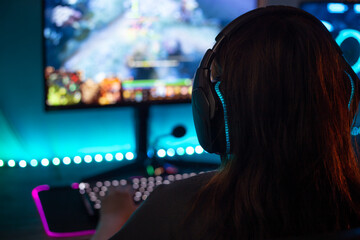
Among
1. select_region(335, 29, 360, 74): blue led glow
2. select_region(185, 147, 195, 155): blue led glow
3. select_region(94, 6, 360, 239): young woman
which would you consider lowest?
select_region(185, 147, 195, 155): blue led glow

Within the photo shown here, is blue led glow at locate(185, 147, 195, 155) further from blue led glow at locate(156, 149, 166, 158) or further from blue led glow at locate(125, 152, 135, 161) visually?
blue led glow at locate(125, 152, 135, 161)

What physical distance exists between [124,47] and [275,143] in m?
0.80

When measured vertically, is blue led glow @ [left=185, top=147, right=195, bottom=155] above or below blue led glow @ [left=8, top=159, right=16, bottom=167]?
below

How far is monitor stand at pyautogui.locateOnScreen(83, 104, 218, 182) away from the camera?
4.17 feet

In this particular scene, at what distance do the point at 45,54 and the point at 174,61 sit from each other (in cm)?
37

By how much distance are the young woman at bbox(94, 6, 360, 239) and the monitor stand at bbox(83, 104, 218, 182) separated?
2.24 ft

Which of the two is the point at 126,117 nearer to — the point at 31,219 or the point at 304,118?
the point at 31,219

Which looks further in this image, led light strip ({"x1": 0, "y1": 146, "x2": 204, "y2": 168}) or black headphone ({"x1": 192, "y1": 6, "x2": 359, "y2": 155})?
led light strip ({"x1": 0, "y1": 146, "x2": 204, "y2": 168})

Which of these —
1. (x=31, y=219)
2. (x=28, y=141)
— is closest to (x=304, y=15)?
(x=31, y=219)

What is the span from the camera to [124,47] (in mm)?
1264

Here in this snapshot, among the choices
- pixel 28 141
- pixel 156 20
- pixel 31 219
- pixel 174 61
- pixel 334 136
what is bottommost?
pixel 31 219

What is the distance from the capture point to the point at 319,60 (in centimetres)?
53

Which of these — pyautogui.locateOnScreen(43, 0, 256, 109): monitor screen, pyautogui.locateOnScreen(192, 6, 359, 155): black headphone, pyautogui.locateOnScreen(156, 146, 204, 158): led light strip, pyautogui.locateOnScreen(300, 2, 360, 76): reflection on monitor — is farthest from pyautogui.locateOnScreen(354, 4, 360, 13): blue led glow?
pyautogui.locateOnScreen(192, 6, 359, 155): black headphone

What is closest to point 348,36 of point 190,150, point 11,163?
point 190,150
